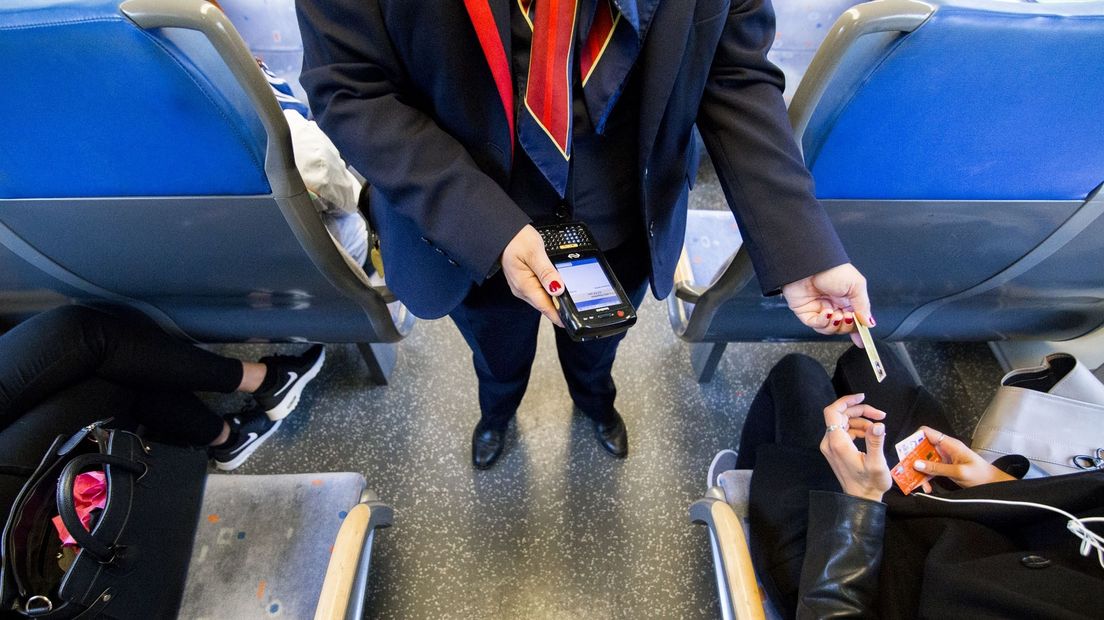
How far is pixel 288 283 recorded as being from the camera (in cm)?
120

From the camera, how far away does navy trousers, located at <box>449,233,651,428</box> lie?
1.01 metres

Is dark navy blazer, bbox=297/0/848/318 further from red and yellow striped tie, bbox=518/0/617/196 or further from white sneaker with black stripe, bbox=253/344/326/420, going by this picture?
white sneaker with black stripe, bbox=253/344/326/420

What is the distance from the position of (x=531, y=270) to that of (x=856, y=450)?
1.72 ft

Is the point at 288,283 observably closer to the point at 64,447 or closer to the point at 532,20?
the point at 64,447

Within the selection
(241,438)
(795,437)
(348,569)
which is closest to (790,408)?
(795,437)

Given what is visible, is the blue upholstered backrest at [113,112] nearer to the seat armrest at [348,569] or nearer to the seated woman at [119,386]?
the seated woman at [119,386]

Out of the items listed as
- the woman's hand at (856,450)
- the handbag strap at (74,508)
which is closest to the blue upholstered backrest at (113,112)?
the handbag strap at (74,508)

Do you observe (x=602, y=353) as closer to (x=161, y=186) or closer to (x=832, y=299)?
(x=832, y=299)

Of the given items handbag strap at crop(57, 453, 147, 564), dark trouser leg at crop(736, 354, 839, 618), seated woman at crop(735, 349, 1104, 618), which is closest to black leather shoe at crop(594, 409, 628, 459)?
dark trouser leg at crop(736, 354, 839, 618)

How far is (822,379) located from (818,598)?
483mm

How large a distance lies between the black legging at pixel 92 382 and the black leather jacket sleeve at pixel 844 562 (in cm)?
120

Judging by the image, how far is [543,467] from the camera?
1.57 m

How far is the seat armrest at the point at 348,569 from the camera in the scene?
0.86 meters

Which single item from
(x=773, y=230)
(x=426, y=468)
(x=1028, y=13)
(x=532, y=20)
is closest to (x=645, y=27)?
(x=532, y=20)
